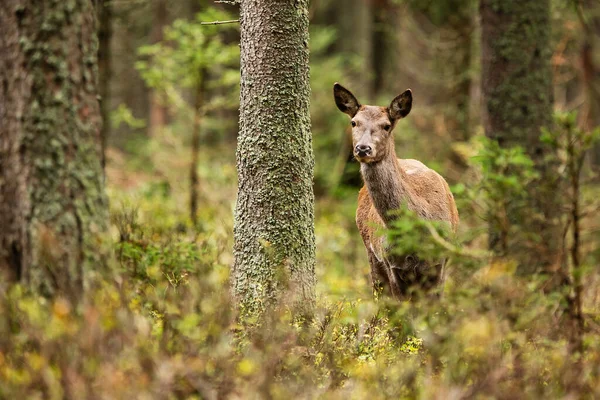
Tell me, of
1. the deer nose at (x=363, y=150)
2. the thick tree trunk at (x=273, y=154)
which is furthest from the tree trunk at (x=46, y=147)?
the deer nose at (x=363, y=150)

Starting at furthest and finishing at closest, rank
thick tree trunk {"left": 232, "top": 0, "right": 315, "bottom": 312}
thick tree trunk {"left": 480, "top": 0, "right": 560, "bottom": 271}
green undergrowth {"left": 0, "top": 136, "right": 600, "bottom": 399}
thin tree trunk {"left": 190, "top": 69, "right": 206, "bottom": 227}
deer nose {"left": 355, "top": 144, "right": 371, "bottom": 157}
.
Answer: thin tree trunk {"left": 190, "top": 69, "right": 206, "bottom": 227}
thick tree trunk {"left": 480, "top": 0, "right": 560, "bottom": 271}
deer nose {"left": 355, "top": 144, "right": 371, "bottom": 157}
thick tree trunk {"left": 232, "top": 0, "right": 315, "bottom": 312}
green undergrowth {"left": 0, "top": 136, "right": 600, "bottom": 399}

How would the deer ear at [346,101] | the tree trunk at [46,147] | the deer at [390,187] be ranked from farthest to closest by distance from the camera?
the deer ear at [346,101]
the deer at [390,187]
the tree trunk at [46,147]

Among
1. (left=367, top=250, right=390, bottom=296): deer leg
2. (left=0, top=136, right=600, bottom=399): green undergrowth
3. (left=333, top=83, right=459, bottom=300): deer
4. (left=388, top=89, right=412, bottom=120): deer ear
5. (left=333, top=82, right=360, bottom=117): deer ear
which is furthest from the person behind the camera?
(left=367, top=250, right=390, bottom=296): deer leg

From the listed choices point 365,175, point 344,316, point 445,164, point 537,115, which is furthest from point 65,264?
point 445,164

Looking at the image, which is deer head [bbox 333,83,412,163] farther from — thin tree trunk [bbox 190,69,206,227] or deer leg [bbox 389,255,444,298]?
thin tree trunk [bbox 190,69,206,227]

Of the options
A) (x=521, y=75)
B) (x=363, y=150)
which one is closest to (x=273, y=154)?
(x=363, y=150)

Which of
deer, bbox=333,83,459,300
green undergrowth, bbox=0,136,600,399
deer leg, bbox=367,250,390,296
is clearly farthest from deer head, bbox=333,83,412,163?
green undergrowth, bbox=0,136,600,399

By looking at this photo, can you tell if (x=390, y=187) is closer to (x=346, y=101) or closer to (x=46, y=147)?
(x=346, y=101)

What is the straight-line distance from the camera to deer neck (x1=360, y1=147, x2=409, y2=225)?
7395 mm

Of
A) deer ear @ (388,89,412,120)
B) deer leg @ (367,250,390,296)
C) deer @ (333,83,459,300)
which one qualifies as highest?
deer ear @ (388,89,412,120)

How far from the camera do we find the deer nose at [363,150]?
23.7 ft

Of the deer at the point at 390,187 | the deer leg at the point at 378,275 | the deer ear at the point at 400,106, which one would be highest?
the deer ear at the point at 400,106

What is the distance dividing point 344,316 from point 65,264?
254 centimetres

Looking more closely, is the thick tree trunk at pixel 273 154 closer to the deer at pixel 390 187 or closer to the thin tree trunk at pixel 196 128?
the deer at pixel 390 187
